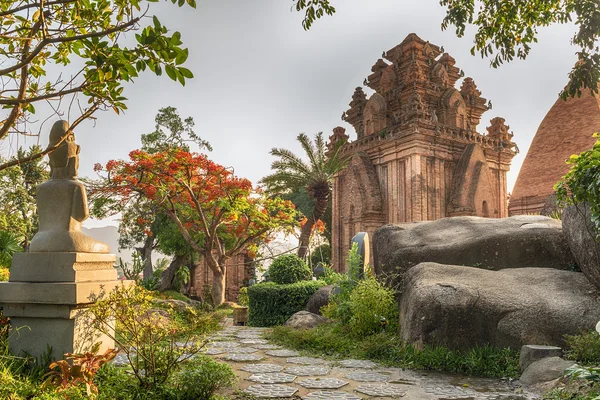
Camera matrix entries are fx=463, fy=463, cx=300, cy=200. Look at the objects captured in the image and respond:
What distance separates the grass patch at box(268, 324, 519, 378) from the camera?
589cm

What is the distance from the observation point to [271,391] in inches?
193

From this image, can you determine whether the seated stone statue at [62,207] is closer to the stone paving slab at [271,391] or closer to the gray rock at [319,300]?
the stone paving slab at [271,391]

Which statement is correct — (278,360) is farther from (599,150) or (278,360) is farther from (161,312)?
(599,150)

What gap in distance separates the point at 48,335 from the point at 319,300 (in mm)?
7751

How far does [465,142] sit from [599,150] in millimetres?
18423

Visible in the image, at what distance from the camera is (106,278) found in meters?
5.25

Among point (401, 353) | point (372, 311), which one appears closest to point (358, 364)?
point (401, 353)

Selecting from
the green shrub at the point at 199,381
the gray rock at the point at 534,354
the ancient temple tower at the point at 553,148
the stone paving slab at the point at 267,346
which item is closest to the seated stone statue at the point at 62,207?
the green shrub at the point at 199,381

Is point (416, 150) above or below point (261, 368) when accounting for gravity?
above

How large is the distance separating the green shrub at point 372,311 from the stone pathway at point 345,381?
1.28 m

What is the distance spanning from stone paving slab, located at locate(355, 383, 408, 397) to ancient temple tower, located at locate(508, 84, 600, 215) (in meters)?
19.9

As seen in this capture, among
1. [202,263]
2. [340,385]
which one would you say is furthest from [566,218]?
[202,263]

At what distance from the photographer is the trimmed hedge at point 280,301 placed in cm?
1214

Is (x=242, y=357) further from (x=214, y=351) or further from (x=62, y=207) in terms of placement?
(x=62, y=207)
